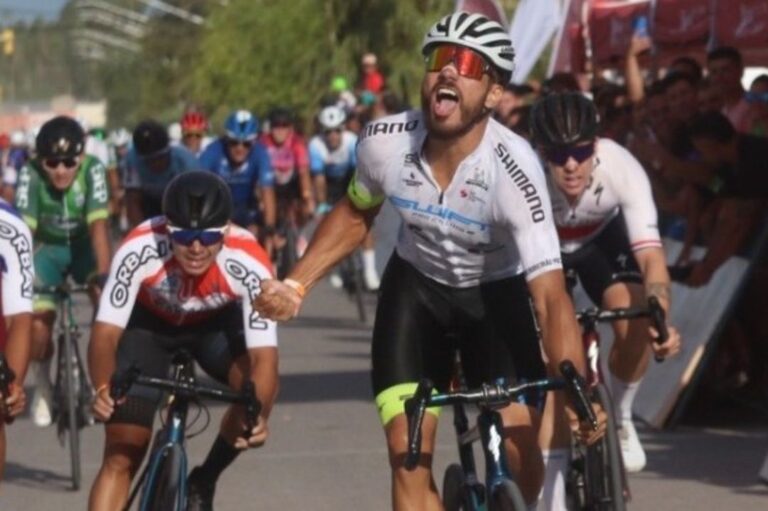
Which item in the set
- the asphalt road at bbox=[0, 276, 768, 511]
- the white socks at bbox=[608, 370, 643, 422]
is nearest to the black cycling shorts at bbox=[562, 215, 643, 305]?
the white socks at bbox=[608, 370, 643, 422]

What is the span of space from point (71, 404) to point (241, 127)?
5.48 meters

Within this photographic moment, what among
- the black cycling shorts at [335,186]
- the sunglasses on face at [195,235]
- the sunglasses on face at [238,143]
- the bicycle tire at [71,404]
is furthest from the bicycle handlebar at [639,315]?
the black cycling shorts at [335,186]

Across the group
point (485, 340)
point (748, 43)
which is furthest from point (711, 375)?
point (485, 340)

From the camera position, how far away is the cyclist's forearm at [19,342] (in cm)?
813

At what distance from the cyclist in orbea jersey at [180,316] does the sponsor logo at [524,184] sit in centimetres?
134

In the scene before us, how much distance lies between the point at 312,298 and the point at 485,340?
1626cm

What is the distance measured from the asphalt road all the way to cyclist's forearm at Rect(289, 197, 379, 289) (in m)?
3.27

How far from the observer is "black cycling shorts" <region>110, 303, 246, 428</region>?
29.2 ft

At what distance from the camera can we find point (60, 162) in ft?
41.5

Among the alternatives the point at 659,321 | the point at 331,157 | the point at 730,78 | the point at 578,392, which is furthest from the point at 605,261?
the point at 331,157

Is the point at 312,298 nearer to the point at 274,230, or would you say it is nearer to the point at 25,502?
the point at 274,230

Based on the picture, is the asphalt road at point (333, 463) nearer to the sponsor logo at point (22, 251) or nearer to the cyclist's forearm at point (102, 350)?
the cyclist's forearm at point (102, 350)

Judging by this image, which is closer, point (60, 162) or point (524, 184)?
point (524, 184)

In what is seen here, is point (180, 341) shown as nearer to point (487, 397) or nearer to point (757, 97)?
point (487, 397)
